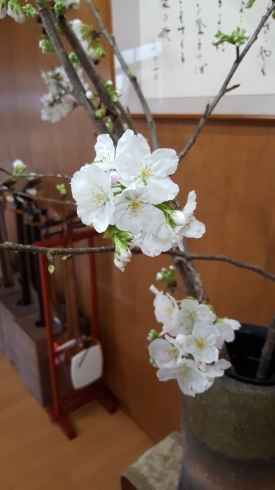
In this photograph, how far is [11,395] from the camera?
1666 millimetres

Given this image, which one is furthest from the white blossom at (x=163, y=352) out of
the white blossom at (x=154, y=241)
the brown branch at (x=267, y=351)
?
the white blossom at (x=154, y=241)

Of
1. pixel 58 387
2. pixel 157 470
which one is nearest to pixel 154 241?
pixel 157 470

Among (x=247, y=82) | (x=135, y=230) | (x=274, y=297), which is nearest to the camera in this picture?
(x=135, y=230)

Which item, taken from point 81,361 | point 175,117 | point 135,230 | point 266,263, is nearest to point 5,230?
point 81,361

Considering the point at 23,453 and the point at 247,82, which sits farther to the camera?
the point at 23,453

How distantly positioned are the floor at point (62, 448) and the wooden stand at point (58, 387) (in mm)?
40

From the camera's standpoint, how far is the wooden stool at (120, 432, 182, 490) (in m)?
0.98

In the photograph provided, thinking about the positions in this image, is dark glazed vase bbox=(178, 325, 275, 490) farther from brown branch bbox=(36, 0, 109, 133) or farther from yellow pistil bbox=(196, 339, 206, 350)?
brown branch bbox=(36, 0, 109, 133)


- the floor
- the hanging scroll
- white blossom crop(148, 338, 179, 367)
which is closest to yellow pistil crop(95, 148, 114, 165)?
white blossom crop(148, 338, 179, 367)

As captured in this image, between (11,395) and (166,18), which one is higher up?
(166,18)

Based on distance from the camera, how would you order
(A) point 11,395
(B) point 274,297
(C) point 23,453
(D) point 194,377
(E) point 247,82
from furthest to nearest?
(A) point 11,395 < (C) point 23,453 < (B) point 274,297 < (E) point 247,82 < (D) point 194,377

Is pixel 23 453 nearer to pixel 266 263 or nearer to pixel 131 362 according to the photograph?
pixel 131 362

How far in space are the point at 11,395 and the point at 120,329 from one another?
62 cm

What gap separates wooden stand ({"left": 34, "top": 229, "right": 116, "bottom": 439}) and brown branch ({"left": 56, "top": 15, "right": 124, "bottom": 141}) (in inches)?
23.2
